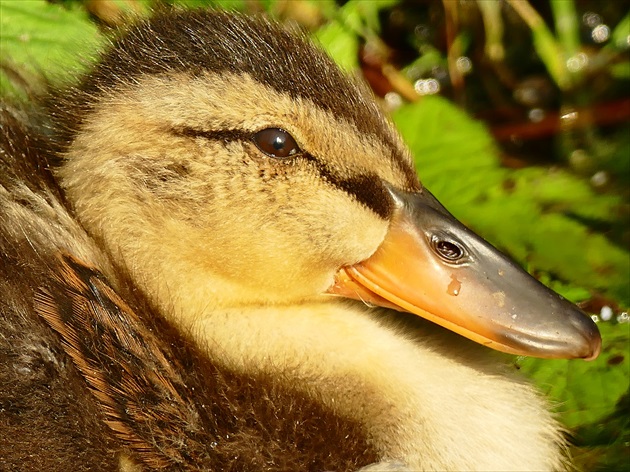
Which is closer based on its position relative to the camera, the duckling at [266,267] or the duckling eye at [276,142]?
the duckling at [266,267]

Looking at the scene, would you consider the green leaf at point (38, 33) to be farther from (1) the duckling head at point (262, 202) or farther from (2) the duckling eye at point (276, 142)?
(2) the duckling eye at point (276, 142)

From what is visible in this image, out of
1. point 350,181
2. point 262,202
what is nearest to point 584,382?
point 350,181

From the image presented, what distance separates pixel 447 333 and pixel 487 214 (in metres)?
0.77

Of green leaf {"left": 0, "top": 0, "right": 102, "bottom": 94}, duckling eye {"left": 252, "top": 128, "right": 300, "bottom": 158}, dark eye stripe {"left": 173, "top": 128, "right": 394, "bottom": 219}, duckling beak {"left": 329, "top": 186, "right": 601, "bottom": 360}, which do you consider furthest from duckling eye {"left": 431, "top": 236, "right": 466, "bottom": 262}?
green leaf {"left": 0, "top": 0, "right": 102, "bottom": 94}

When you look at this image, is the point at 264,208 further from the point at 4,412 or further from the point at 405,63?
the point at 405,63

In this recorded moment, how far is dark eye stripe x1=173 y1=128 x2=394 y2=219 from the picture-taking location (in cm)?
187

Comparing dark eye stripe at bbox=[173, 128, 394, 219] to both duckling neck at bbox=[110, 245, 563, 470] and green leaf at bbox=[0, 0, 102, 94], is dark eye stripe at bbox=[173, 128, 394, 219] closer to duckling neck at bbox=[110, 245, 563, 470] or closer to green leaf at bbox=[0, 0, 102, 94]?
duckling neck at bbox=[110, 245, 563, 470]

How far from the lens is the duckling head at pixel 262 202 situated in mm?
1867

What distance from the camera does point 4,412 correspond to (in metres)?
1.67

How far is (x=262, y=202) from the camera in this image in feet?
6.18

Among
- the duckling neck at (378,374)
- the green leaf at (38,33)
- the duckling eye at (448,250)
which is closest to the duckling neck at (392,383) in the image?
the duckling neck at (378,374)

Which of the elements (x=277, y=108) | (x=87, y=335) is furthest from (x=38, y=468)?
(x=277, y=108)

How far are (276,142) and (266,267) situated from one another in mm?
236

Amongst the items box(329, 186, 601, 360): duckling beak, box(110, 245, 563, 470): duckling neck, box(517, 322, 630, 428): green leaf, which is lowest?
box(110, 245, 563, 470): duckling neck
